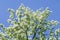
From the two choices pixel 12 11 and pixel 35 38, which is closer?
pixel 35 38

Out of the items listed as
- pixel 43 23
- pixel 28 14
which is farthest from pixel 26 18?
pixel 43 23

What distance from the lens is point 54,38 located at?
15.5m

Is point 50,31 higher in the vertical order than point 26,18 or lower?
lower

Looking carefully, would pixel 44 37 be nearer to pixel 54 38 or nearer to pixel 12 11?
pixel 54 38

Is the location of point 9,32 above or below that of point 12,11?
below

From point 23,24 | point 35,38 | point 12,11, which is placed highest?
point 12,11

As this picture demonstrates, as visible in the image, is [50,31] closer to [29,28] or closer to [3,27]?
[29,28]

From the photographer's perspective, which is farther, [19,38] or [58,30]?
[58,30]

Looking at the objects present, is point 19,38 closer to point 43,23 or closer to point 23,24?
point 23,24

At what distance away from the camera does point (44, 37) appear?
14922 mm

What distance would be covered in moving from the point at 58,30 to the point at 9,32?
3916 millimetres

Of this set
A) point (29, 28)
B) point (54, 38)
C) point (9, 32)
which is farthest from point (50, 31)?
point (9, 32)

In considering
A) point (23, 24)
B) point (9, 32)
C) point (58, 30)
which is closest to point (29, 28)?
point (23, 24)

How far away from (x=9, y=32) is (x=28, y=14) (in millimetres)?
1995
